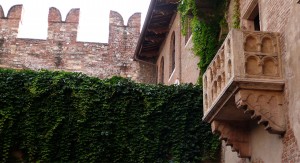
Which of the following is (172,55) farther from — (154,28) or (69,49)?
(69,49)

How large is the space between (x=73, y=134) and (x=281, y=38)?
6284 millimetres

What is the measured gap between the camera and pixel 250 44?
8.76 m

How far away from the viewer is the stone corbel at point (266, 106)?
8.39 metres

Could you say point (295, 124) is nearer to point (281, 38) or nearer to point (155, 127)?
point (281, 38)

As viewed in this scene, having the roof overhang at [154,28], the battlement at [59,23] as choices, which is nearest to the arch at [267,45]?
the roof overhang at [154,28]

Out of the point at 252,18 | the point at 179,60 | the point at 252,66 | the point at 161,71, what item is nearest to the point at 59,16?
the point at 161,71

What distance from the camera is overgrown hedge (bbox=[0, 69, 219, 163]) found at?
1262 centimetres

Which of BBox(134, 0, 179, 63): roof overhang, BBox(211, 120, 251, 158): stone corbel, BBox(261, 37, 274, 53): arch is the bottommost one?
BBox(211, 120, 251, 158): stone corbel

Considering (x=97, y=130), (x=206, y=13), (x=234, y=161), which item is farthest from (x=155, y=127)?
(x=206, y=13)

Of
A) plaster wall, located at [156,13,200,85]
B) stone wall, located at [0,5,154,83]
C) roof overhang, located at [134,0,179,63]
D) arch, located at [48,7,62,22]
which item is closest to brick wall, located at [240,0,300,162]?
plaster wall, located at [156,13,200,85]

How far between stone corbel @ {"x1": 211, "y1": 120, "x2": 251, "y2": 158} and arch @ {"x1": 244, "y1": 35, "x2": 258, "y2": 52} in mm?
2124

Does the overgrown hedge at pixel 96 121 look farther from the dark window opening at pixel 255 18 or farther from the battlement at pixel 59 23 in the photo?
the battlement at pixel 59 23

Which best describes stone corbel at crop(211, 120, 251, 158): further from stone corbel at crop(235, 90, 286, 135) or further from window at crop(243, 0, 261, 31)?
window at crop(243, 0, 261, 31)

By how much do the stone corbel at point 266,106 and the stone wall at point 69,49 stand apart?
44.4 feet
